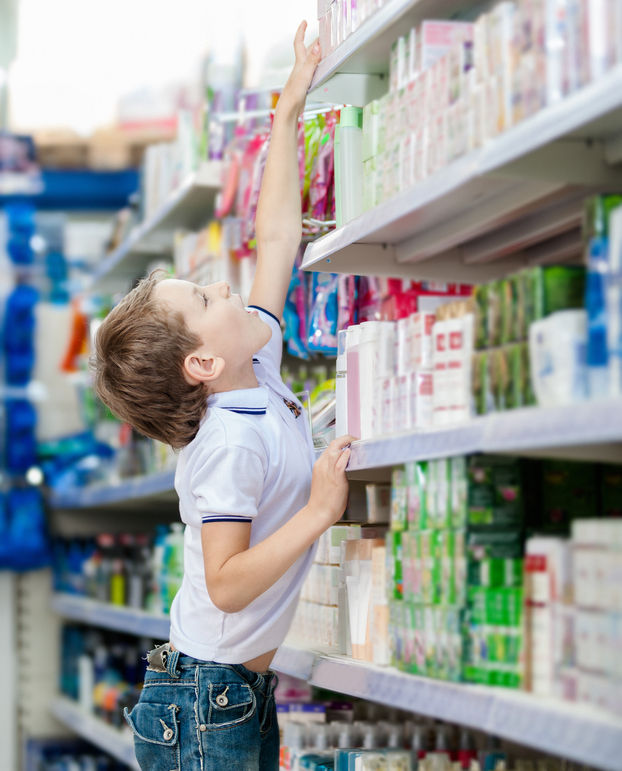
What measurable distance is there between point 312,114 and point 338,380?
87cm

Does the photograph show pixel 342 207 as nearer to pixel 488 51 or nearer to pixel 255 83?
pixel 488 51

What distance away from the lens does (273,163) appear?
2.64 m

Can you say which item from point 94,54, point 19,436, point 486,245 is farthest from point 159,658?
point 94,54

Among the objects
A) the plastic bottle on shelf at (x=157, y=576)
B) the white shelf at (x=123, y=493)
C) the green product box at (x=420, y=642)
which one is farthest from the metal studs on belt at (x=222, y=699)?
the plastic bottle on shelf at (x=157, y=576)

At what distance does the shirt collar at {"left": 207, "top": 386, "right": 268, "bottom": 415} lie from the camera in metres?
2.29

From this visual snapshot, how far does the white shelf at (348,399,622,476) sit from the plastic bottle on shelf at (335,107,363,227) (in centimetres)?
63

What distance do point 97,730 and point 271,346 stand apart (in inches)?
119

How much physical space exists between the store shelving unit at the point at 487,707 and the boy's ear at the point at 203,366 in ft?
2.00

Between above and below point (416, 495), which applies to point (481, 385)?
above

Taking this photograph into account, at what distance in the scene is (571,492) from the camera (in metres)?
1.88

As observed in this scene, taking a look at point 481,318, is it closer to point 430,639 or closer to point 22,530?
point 430,639

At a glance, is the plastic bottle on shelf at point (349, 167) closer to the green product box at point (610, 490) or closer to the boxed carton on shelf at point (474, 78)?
the boxed carton on shelf at point (474, 78)

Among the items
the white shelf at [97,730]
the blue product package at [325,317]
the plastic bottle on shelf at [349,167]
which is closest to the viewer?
the plastic bottle on shelf at [349,167]

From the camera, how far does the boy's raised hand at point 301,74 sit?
261cm
